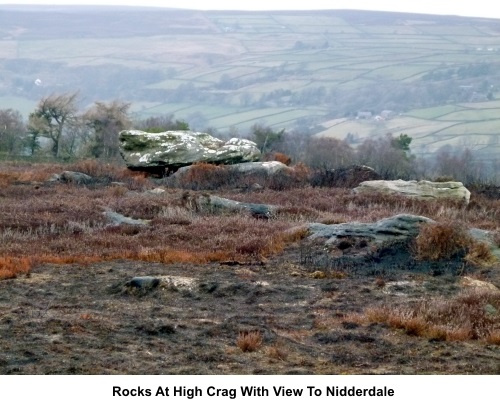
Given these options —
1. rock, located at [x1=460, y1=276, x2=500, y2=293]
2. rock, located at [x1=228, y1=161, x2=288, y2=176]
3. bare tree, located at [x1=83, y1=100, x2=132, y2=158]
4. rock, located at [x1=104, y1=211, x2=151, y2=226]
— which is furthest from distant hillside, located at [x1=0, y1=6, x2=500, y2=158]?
rock, located at [x1=460, y1=276, x2=500, y2=293]

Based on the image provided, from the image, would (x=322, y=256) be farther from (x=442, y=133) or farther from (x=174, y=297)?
(x=442, y=133)

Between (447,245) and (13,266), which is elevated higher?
(447,245)

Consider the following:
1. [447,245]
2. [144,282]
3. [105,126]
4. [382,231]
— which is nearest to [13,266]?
[144,282]

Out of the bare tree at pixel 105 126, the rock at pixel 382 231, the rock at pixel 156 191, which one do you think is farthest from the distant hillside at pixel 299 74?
the rock at pixel 382 231

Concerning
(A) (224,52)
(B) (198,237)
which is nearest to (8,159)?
(B) (198,237)

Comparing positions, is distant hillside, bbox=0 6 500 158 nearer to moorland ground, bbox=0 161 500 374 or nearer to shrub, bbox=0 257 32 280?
moorland ground, bbox=0 161 500 374

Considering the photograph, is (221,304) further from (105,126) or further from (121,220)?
(105,126)

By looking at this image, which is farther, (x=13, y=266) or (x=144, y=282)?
(x=13, y=266)
